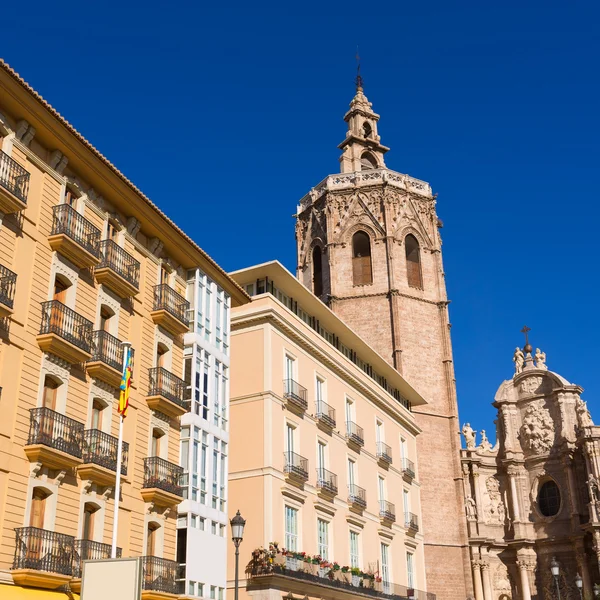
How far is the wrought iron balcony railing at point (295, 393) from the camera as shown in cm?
3466

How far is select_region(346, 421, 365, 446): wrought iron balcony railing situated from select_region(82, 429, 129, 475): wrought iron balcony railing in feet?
55.6

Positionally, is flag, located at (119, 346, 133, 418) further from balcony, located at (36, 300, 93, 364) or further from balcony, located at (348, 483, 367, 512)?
balcony, located at (348, 483, 367, 512)

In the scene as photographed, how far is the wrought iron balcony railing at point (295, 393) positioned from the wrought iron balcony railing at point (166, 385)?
6.95 m

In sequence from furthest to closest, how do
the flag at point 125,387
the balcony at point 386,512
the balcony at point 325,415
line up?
the balcony at point 386,512 < the balcony at point 325,415 < the flag at point 125,387

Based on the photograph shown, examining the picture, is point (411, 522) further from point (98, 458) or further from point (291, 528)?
point (98, 458)

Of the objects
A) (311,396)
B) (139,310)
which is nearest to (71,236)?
(139,310)

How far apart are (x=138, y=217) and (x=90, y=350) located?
5.64 meters

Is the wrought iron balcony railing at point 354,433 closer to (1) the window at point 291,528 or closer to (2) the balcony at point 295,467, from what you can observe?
(2) the balcony at point 295,467

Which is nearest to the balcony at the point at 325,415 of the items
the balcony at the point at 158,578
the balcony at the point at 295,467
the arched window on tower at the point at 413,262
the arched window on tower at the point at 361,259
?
the balcony at the point at 295,467

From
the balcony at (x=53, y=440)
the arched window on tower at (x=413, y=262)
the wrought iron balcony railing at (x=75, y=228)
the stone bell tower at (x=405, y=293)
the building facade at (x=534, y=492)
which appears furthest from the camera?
the arched window on tower at (x=413, y=262)

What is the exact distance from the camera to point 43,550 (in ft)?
68.6

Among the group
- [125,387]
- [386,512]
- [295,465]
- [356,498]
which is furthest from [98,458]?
[386,512]

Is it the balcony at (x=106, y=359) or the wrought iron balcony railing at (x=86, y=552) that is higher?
the balcony at (x=106, y=359)

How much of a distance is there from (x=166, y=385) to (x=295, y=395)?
8436mm
